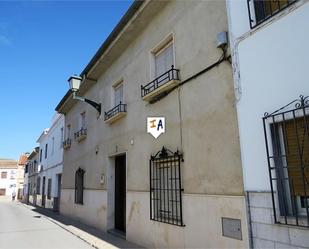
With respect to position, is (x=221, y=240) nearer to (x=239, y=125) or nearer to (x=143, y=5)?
(x=239, y=125)

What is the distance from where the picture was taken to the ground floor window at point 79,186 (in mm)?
11789

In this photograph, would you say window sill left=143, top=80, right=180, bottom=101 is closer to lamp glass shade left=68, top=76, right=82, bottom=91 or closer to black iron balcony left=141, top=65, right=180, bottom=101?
black iron balcony left=141, top=65, right=180, bottom=101

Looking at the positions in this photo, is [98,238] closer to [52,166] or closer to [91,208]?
[91,208]

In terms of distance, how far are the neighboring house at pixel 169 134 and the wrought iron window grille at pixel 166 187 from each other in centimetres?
2

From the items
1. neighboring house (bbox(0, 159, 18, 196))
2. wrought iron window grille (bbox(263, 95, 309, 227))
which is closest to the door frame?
wrought iron window grille (bbox(263, 95, 309, 227))

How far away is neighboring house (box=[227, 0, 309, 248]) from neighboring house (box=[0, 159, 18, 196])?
60.7 metres

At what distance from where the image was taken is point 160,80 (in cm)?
673

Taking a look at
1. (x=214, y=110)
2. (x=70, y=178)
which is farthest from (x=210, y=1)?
(x=70, y=178)

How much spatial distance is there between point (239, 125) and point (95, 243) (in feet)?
16.9

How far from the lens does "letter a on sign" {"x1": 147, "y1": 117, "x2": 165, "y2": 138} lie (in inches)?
A: 248

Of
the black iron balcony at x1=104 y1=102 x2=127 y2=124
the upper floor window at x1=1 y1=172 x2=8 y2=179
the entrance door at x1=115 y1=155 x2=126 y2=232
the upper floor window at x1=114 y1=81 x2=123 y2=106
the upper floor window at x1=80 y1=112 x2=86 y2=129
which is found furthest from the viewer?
the upper floor window at x1=1 y1=172 x2=8 y2=179

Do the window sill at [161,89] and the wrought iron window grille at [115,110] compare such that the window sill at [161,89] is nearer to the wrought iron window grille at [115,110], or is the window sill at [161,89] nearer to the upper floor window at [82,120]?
the wrought iron window grille at [115,110]

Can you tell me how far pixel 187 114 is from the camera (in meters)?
5.54

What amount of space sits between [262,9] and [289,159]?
2.20m
